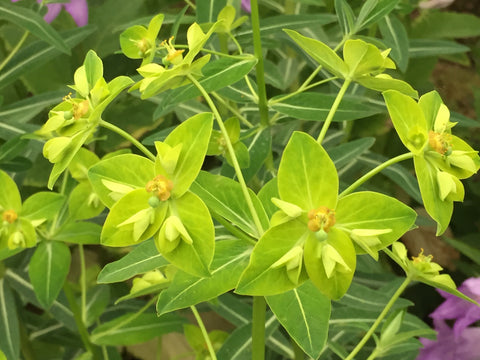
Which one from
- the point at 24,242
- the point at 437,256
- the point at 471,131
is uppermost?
the point at 24,242

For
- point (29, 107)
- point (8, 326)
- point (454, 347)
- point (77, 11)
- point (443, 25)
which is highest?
point (77, 11)

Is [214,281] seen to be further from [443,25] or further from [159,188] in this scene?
[443,25]

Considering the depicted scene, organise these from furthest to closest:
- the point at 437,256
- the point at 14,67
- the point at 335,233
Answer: the point at 437,256 < the point at 14,67 < the point at 335,233

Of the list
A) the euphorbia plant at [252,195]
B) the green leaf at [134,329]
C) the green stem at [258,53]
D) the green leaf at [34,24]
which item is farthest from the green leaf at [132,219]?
the green leaf at [34,24]

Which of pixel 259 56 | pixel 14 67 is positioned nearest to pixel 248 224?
pixel 259 56

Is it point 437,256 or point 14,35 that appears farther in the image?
point 437,256

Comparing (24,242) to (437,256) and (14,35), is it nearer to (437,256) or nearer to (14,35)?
(14,35)

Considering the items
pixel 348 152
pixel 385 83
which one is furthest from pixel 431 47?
pixel 385 83
